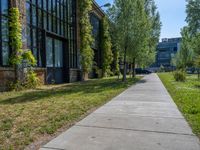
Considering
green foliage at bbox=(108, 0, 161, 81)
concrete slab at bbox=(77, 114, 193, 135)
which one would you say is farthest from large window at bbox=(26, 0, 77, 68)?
concrete slab at bbox=(77, 114, 193, 135)

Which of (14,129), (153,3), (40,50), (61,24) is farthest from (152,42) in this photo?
(14,129)

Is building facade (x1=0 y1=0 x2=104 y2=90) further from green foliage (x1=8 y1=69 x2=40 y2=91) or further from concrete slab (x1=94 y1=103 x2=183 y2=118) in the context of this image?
concrete slab (x1=94 y1=103 x2=183 y2=118)

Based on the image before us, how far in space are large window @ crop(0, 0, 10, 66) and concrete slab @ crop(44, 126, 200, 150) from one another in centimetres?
1048

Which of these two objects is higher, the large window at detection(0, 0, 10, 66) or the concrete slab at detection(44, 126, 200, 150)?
the large window at detection(0, 0, 10, 66)

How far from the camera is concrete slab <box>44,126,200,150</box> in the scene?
501 cm

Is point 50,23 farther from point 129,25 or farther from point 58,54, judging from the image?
point 129,25

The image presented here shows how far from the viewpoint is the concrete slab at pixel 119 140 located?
5012 mm

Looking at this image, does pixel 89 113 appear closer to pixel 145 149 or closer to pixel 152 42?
pixel 145 149

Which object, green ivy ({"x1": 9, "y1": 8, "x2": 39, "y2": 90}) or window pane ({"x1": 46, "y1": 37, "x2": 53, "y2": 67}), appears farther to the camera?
window pane ({"x1": 46, "y1": 37, "x2": 53, "y2": 67})

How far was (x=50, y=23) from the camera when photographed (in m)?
21.8

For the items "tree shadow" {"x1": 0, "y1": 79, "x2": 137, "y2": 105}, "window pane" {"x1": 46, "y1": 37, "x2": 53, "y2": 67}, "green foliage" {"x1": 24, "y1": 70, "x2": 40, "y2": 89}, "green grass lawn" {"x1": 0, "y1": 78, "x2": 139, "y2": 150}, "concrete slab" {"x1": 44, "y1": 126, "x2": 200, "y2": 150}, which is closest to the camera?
"concrete slab" {"x1": 44, "y1": 126, "x2": 200, "y2": 150}

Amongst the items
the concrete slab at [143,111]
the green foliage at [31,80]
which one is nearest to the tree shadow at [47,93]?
the green foliage at [31,80]

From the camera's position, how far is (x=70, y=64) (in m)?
25.9

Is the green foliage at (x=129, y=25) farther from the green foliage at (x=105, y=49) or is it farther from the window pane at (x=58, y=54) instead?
the green foliage at (x=105, y=49)
